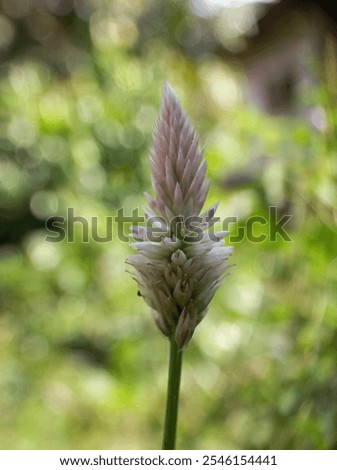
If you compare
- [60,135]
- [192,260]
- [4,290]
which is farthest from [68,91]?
[192,260]

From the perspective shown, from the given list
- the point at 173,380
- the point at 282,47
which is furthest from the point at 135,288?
the point at 282,47

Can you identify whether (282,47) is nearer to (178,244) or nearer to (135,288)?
(135,288)

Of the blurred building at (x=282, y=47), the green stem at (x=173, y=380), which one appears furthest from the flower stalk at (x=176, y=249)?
the blurred building at (x=282, y=47)

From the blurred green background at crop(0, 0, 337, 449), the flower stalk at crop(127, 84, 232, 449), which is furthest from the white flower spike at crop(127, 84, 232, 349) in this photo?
the blurred green background at crop(0, 0, 337, 449)

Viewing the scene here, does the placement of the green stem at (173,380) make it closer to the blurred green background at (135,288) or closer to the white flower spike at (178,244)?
the white flower spike at (178,244)

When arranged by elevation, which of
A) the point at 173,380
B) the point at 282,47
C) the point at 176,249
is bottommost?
the point at 173,380

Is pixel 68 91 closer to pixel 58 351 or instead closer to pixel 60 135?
pixel 60 135
